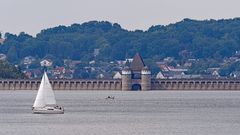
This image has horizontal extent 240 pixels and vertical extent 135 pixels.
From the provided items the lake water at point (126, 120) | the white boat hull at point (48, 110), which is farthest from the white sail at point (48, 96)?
the lake water at point (126, 120)

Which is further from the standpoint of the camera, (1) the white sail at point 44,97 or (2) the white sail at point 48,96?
(2) the white sail at point 48,96

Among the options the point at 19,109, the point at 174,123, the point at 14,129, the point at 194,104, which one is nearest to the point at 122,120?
the point at 174,123

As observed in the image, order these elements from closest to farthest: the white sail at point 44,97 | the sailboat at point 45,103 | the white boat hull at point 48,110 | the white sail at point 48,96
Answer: the white boat hull at point 48,110
the sailboat at point 45,103
the white sail at point 44,97
the white sail at point 48,96

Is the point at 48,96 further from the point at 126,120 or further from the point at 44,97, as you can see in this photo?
the point at 126,120

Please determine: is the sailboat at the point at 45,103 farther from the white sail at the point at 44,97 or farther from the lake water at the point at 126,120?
the lake water at the point at 126,120

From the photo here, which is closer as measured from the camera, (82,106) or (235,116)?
(235,116)

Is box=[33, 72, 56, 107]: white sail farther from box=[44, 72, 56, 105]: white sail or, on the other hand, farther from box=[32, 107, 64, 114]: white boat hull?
box=[32, 107, 64, 114]: white boat hull

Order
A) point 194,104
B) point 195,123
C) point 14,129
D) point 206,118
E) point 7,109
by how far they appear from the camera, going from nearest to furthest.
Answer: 1. point 14,129
2. point 195,123
3. point 206,118
4. point 7,109
5. point 194,104

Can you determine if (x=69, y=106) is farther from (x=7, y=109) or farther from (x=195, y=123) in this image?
(x=195, y=123)

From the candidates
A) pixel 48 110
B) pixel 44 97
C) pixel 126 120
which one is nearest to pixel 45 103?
pixel 44 97

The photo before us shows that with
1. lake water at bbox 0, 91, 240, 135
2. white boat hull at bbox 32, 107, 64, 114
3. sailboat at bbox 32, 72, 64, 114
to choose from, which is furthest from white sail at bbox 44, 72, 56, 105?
lake water at bbox 0, 91, 240, 135

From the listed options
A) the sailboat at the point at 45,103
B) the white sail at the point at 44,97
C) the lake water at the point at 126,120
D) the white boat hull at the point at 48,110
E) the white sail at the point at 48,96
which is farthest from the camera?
the white sail at the point at 48,96

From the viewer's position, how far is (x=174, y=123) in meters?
115

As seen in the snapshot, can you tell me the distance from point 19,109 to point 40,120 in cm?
2221
